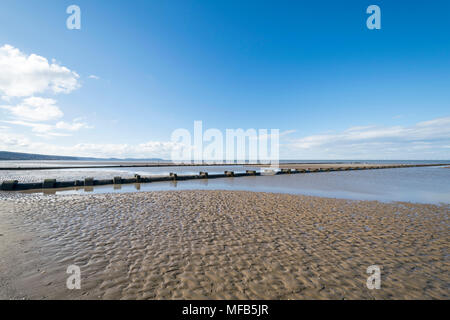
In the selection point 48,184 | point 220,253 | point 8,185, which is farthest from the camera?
point 48,184

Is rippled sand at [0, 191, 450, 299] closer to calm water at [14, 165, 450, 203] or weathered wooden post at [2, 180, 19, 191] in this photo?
calm water at [14, 165, 450, 203]

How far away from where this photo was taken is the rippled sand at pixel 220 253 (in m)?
4.02

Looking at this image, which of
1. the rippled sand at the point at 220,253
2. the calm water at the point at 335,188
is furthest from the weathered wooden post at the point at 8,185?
the rippled sand at the point at 220,253

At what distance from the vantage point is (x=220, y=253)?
18.5ft

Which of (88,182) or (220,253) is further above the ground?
(88,182)

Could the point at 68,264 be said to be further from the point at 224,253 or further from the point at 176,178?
the point at 176,178
